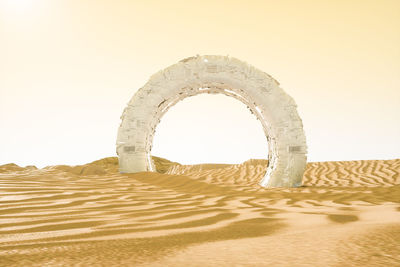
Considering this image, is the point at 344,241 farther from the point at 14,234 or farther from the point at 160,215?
the point at 14,234

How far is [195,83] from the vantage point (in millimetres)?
6930

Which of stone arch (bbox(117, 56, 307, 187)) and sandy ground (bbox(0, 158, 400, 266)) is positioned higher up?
stone arch (bbox(117, 56, 307, 187))

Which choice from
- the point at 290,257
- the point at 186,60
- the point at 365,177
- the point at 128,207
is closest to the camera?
the point at 290,257

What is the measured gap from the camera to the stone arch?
650 centimetres

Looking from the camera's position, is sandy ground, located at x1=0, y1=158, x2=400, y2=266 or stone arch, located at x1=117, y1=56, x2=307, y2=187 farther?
stone arch, located at x1=117, y1=56, x2=307, y2=187

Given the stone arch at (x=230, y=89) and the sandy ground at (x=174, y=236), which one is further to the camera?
the stone arch at (x=230, y=89)

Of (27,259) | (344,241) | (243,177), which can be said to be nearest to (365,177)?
(243,177)

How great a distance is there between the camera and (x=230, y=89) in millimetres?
7090

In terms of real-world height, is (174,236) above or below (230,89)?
below

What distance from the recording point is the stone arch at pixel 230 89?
21.3 ft

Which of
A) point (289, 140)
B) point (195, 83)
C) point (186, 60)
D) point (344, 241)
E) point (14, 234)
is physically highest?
point (186, 60)

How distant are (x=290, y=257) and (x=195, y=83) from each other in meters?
6.03

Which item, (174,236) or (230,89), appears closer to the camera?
(174,236)

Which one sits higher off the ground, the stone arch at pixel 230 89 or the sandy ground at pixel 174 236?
the stone arch at pixel 230 89
